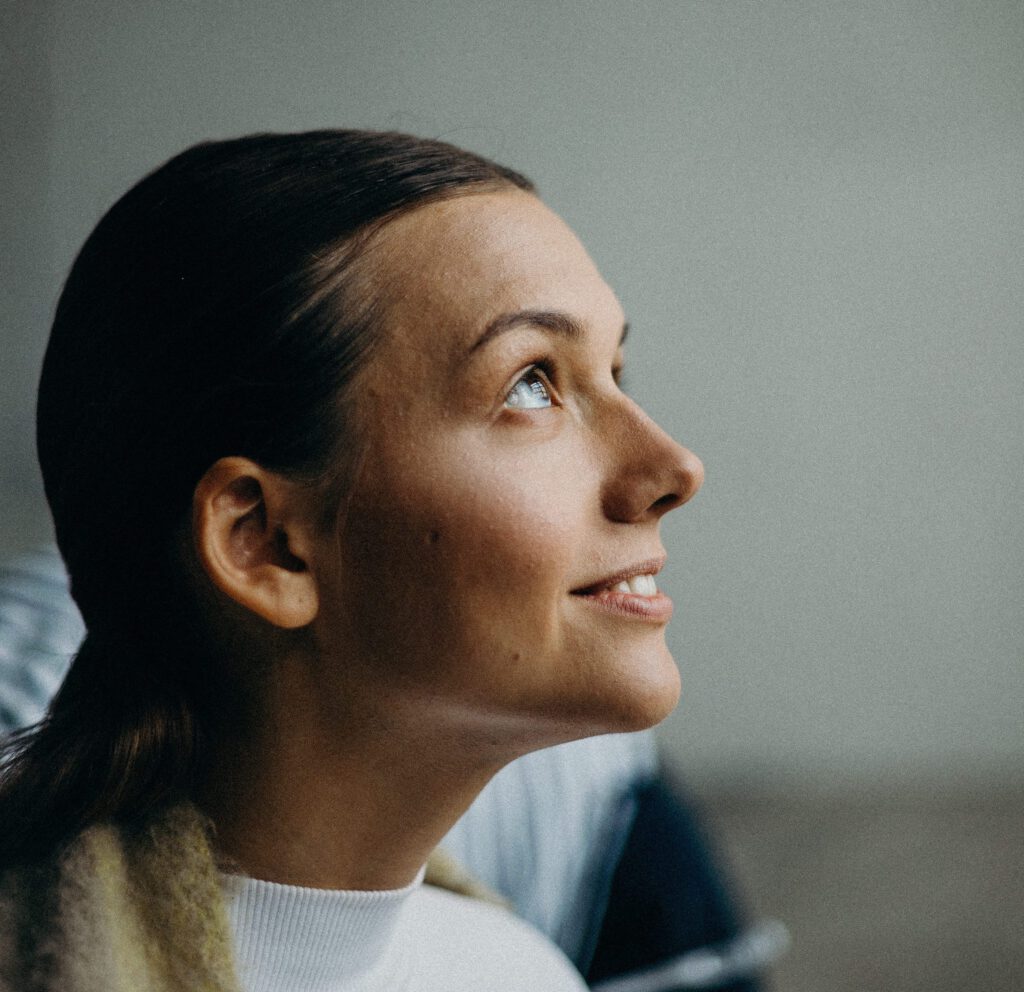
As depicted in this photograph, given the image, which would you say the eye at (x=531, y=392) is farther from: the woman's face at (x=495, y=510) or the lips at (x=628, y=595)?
the lips at (x=628, y=595)

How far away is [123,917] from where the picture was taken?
2.63ft

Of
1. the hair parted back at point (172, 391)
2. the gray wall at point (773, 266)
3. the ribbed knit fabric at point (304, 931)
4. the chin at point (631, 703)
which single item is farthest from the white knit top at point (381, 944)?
the gray wall at point (773, 266)

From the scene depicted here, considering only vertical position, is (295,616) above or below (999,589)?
above

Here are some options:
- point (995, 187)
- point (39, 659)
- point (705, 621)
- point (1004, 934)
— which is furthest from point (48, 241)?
point (1004, 934)

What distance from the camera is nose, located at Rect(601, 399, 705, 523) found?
85 centimetres

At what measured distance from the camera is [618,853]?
1.63m

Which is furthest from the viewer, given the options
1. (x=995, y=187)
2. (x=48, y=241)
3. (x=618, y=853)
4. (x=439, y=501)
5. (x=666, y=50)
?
(x=995, y=187)

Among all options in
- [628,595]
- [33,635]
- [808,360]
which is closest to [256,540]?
[628,595]

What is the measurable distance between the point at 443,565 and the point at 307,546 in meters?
0.10

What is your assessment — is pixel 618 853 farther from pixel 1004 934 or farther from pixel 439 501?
pixel 1004 934

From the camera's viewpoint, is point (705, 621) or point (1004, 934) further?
point (705, 621)

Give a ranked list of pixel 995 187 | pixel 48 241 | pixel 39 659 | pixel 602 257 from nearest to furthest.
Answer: pixel 39 659, pixel 48 241, pixel 602 257, pixel 995 187

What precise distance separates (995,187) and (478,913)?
241 cm

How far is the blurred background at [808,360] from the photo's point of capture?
2.08 meters
